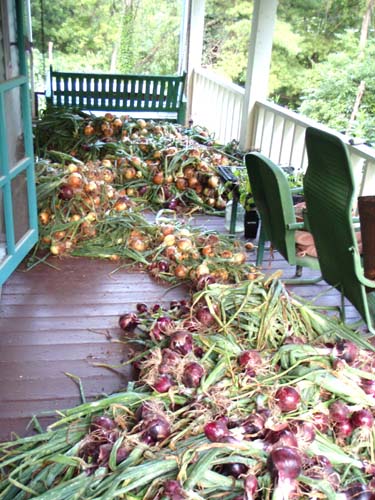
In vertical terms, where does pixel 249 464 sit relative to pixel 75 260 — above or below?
above

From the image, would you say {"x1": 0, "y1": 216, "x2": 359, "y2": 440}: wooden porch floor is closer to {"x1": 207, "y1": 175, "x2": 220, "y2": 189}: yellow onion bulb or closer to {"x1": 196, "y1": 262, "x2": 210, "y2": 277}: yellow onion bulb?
{"x1": 196, "y1": 262, "x2": 210, "y2": 277}: yellow onion bulb

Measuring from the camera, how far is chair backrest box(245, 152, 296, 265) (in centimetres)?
306

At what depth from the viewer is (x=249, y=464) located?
160 cm

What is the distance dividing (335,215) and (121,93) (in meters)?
5.07

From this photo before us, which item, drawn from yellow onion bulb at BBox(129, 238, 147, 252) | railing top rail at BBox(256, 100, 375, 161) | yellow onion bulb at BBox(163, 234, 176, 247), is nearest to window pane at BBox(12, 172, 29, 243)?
yellow onion bulb at BBox(129, 238, 147, 252)

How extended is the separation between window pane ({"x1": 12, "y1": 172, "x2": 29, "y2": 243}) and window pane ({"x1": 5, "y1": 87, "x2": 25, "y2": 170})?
119 millimetres

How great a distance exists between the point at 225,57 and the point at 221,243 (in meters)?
13.3

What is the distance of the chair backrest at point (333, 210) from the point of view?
2.52 metres

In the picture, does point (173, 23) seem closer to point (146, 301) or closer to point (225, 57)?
point (225, 57)

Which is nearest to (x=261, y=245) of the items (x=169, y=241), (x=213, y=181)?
(x=169, y=241)

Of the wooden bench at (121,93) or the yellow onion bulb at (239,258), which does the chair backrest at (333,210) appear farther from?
the wooden bench at (121,93)

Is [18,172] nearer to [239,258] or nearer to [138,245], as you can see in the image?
[138,245]

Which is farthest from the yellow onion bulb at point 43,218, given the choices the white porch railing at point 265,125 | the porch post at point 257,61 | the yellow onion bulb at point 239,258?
the porch post at point 257,61

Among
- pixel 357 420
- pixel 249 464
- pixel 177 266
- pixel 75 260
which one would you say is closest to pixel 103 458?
pixel 249 464
